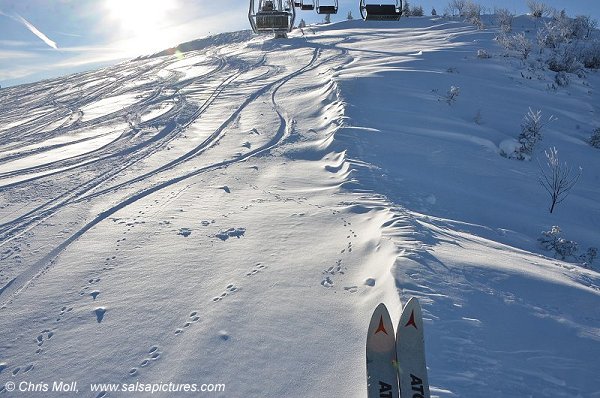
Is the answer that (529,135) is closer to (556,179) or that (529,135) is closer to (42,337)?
(556,179)

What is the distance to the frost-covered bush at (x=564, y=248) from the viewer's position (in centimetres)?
553

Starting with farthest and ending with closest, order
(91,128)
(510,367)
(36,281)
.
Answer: (91,128) < (36,281) < (510,367)

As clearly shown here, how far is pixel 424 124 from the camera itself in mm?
9844

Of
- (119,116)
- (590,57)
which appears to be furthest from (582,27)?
(119,116)

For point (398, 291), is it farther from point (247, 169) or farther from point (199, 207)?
point (247, 169)

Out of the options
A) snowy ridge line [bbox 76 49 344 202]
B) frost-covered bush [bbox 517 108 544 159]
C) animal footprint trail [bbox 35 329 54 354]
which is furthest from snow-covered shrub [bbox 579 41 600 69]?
animal footprint trail [bbox 35 329 54 354]

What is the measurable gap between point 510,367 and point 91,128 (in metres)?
12.1

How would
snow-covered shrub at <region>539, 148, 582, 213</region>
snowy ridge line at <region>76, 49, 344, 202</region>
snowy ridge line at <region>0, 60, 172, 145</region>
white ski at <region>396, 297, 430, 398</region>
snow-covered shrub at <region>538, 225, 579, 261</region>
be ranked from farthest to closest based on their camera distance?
snowy ridge line at <region>0, 60, 172, 145</region> < snow-covered shrub at <region>539, 148, 582, 213</region> < snowy ridge line at <region>76, 49, 344, 202</region> < snow-covered shrub at <region>538, 225, 579, 261</region> < white ski at <region>396, 297, 430, 398</region>

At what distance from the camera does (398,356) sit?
3.04m

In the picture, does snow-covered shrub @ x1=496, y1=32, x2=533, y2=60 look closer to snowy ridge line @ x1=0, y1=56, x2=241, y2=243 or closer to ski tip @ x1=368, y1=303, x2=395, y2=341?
snowy ridge line @ x1=0, y1=56, x2=241, y2=243

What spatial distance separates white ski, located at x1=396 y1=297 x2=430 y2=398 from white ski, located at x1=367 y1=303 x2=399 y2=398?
0.06 meters

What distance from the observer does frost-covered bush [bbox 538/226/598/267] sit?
5.53 meters

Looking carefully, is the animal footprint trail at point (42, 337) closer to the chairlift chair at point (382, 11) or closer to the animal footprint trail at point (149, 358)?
the animal footprint trail at point (149, 358)

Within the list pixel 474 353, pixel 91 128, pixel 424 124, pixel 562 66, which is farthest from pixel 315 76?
pixel 474 353
